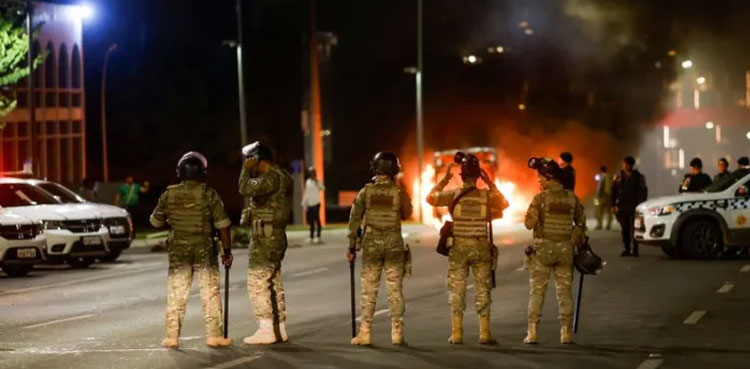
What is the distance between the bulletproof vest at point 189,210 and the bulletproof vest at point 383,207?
1423 millimetres

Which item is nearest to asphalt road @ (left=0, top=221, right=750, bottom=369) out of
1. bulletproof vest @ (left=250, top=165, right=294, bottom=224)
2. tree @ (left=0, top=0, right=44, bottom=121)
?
bulletproof vest @ (left=250, top=165, right=294, bottom=224)

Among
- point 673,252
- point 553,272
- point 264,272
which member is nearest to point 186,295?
point 264,272

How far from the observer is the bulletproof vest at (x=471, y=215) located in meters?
12.0

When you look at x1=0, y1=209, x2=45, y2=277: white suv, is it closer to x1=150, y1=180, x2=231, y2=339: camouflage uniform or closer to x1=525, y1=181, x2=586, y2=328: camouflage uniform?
x1=150, y1=180, x2=231, y2=339: camouflage uniform

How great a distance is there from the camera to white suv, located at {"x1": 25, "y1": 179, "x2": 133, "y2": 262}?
24797mm

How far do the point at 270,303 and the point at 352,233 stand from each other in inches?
39.3

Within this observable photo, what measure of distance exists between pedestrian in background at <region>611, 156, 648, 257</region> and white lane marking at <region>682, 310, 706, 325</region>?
28.6ft

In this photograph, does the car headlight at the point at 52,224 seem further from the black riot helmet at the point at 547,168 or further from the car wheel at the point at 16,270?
the black riot helmet at the point at 547,168

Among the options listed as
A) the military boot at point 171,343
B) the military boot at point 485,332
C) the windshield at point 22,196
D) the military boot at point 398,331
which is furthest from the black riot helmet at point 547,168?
the windshield at point 22,196

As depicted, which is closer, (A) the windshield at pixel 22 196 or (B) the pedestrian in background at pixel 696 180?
(A) the windshield at pixel 22 196

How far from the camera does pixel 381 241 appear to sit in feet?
39.1

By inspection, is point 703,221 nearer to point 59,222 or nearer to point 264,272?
point 59,222

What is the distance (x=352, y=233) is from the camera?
11.9m

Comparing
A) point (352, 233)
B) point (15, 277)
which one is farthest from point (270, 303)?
point (15, 277)
